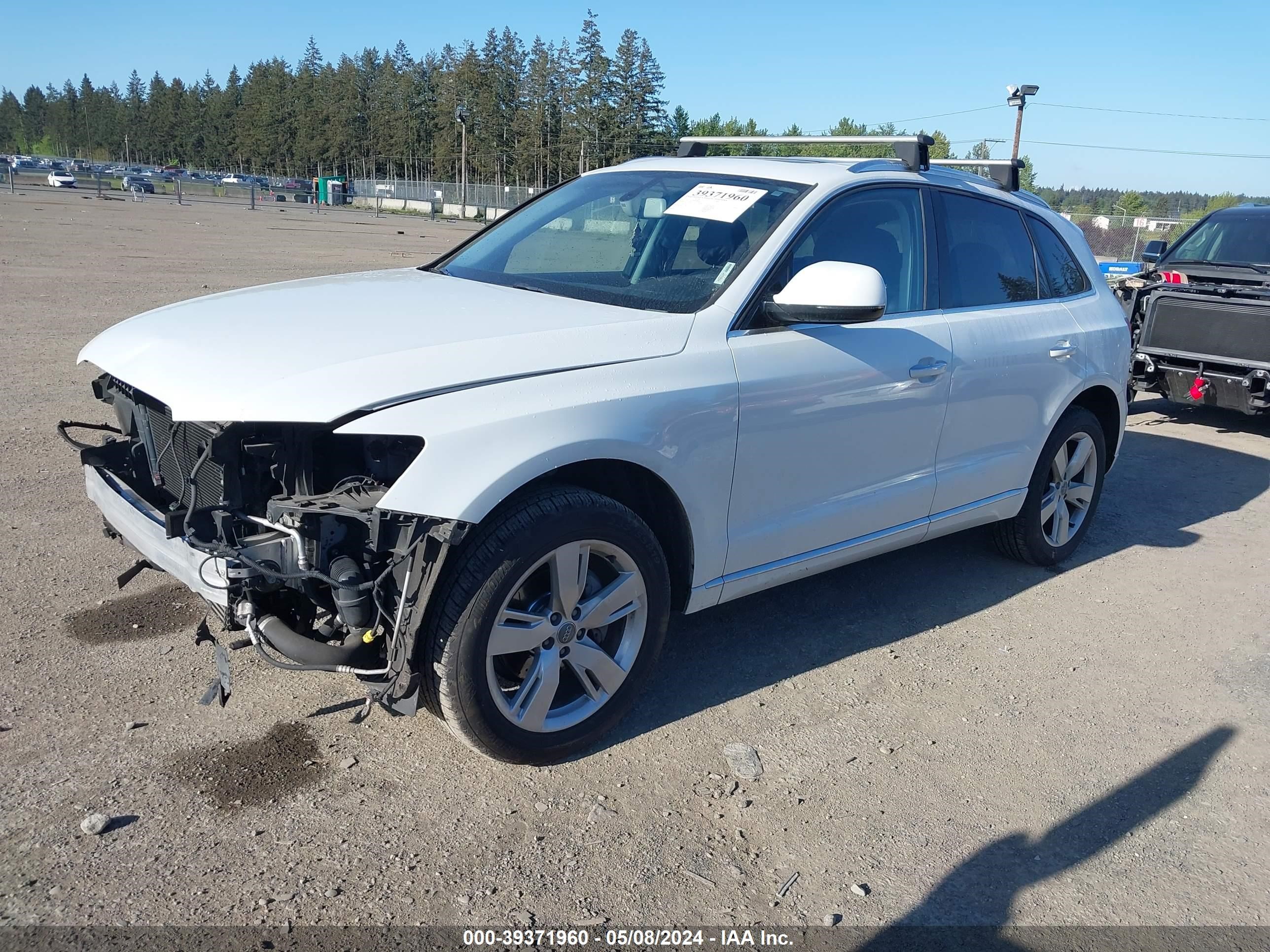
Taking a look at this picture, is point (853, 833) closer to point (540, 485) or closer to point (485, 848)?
point (485, 848)

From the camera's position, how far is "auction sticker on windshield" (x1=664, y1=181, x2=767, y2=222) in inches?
151

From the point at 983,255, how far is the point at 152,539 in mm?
3670

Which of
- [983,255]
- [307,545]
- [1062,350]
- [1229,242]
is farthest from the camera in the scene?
[1229,242]

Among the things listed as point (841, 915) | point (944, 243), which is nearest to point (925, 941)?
point (841, 915)

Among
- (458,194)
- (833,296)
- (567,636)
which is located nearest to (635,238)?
(833,296)

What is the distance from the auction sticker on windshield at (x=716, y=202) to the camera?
3836 millimetres

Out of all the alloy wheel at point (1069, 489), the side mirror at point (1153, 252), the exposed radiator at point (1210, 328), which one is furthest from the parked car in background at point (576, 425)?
the side mirror at point (1153, 252)

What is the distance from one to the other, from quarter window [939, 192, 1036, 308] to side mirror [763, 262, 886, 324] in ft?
3.53

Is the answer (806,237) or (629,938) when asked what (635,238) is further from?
(629,938)

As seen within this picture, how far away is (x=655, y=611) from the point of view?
3359 millimetres

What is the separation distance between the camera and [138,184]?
62906 millimetres

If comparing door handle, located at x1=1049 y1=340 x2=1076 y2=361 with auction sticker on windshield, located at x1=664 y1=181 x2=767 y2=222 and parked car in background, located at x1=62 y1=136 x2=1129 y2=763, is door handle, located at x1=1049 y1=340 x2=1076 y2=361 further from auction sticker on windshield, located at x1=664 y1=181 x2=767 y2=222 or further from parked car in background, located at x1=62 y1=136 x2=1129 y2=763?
auction sticker on windshield, located at x1=664 y1=181 x2=767 y2=222

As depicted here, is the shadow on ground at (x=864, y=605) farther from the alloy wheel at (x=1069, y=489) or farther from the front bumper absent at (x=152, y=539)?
the front bumper absent at (x=152, y=539)

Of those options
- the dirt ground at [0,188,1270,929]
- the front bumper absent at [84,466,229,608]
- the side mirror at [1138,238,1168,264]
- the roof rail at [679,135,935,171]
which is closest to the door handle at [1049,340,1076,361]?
the roof rail at [679,135,935,171]
